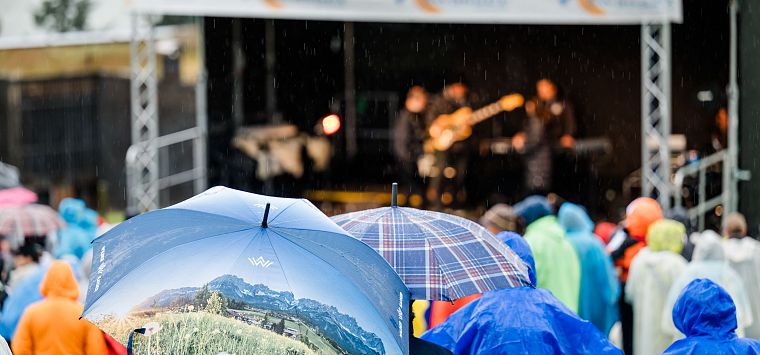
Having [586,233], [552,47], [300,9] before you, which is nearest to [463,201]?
[552,47]

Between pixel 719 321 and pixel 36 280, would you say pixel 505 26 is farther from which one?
pixel 719 321

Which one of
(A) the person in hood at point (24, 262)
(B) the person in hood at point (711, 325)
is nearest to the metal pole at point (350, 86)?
(A) the person in hood at point (24, 262)

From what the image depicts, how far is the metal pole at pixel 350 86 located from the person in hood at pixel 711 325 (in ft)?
40.1

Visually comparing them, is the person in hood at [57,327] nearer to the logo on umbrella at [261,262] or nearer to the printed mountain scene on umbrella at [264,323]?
the printed mountain scene on umbrella at [264,323]

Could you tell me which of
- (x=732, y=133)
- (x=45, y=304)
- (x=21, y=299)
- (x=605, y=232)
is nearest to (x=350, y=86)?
(x=732, y=133)

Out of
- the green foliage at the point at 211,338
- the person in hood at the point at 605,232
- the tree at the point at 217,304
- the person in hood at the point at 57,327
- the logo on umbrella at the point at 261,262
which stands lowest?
the person in hood at the point at 605,232

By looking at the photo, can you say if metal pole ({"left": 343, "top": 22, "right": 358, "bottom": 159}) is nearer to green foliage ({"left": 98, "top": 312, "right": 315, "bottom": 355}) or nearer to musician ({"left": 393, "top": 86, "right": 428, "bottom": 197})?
Answer: musician ({"left": 393, "top": 86, "right": 428, "bottom": 197})

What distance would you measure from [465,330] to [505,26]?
13.1m

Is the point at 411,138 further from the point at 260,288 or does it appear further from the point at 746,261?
the point at 260,288

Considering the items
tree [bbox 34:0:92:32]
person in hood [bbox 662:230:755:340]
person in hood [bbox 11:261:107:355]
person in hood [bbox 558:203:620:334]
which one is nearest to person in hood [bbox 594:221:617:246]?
person in hood [bbox 558:203:620:334]

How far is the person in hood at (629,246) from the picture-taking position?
Answer: 8.15 meters

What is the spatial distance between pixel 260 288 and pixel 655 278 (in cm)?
457

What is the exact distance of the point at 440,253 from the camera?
3.85 m

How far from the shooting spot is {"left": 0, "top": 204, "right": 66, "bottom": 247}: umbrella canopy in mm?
8352
